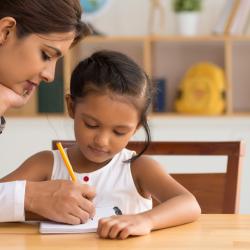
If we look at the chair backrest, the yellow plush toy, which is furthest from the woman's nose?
the yellow plush toy

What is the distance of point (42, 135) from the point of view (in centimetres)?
345

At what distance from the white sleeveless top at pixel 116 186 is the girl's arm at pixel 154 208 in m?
0.02

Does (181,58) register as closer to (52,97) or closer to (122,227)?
(52,97)

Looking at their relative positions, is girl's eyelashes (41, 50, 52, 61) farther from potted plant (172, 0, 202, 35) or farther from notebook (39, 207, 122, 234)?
potted plant (172, 0, 202, 35)

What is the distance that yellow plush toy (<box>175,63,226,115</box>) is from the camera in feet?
11.3

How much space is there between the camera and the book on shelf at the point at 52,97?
353cm

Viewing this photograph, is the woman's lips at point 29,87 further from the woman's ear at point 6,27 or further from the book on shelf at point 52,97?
the book on shelf at point 52,97

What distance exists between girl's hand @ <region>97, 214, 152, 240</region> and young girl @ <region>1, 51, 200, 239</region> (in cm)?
19

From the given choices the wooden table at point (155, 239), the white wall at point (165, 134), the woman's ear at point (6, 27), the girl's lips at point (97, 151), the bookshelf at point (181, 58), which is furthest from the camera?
the bookshelf at point (181, 58)

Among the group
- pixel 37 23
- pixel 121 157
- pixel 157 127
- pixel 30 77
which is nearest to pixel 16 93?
pixel 30 77

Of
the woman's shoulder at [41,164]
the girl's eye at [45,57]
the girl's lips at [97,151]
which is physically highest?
the girl's eye at [45,57]

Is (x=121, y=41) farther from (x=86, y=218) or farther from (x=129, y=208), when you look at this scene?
(x=86, y=218)

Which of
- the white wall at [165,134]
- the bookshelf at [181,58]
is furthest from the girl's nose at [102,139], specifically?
the bookshelf at [181,58]

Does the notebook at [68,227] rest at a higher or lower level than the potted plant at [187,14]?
lower
